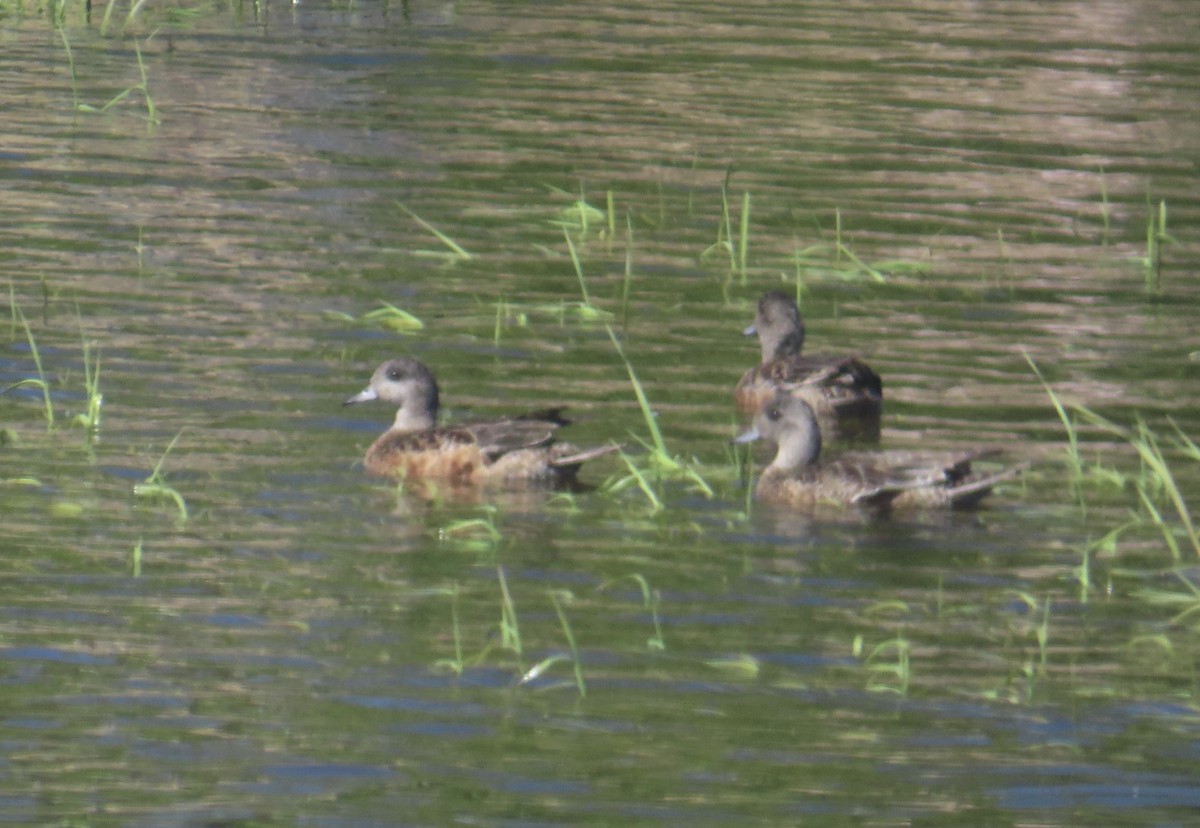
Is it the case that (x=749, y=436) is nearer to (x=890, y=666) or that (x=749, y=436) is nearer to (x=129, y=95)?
(x=890, y=666)

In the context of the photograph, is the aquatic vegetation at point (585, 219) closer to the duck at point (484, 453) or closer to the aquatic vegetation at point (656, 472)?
the duck at point (484, 453)

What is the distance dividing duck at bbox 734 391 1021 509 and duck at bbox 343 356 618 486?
2.23 ft

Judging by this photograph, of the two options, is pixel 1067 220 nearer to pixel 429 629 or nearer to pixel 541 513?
pixel 541 513

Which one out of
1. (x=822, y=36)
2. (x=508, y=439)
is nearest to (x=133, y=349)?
(x=508, y=439)

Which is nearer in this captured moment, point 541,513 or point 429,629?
point 429,629

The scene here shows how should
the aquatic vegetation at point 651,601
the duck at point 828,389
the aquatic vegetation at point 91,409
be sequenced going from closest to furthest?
the aquatic vegetation at point 651,601 < the aquatic vegetation at point 91,409 < the duck at point 828,389

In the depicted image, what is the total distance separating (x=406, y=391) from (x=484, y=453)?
23.0 inches

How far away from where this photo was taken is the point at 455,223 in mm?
13727

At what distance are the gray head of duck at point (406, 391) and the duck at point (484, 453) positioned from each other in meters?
0.13

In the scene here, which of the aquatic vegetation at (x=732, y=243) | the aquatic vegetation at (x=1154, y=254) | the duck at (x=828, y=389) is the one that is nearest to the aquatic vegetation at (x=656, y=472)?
the duck at (x=828, y=389)

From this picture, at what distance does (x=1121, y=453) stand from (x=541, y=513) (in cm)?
244

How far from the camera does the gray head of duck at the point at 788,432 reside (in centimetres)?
1002

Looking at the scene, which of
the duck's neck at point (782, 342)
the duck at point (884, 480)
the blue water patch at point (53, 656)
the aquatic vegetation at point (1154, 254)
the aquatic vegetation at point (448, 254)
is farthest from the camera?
the aquatic vegetation at point (1154, 254)

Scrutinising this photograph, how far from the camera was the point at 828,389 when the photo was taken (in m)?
Result: 11.0
